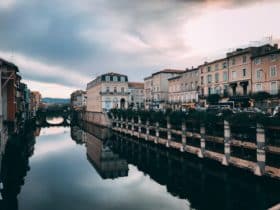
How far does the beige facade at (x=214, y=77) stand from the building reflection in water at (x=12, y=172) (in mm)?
47456

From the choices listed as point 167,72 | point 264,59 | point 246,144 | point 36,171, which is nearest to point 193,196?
point 246,144

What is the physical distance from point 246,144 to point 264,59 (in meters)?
30.3

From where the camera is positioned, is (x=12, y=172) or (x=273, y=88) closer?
(x=12, y=172)

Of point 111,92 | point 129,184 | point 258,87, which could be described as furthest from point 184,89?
point 129,184

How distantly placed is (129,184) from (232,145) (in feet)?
47.6

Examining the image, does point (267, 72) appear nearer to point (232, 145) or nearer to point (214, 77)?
point (214, 77)

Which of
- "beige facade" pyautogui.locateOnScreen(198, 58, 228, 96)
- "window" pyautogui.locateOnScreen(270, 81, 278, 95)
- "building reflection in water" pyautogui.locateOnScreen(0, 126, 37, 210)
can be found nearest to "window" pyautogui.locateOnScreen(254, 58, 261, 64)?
"window" pyautogui.locateOnScreen(270, 81, 278, 95)

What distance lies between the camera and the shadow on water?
2516cm

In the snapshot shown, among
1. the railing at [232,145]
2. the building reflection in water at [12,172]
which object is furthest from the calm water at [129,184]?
the railing at [232,145]

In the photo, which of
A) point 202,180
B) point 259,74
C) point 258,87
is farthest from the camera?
point 258,87

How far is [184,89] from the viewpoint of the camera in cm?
8456

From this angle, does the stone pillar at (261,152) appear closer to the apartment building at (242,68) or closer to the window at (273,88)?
the window at (273,88)

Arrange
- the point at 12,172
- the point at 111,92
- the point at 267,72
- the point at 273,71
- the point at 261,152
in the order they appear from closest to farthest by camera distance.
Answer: the point at 261,152, the point at 12,172, the point at 273,71, the point at 267,72, the point at 111,92

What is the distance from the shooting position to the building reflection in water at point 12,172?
2678 cm
